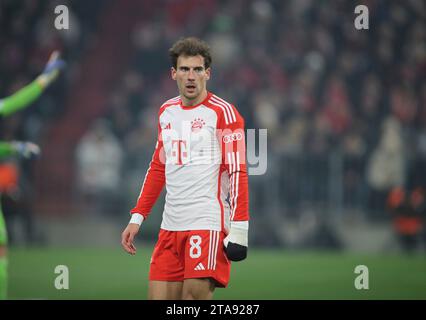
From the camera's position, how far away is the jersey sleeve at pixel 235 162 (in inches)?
242

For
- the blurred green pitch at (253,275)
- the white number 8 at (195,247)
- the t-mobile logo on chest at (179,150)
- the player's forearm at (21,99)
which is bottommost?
the blurred green pitch at (253,275)

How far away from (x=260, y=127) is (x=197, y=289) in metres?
12.3

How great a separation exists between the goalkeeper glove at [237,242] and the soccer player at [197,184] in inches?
3.7

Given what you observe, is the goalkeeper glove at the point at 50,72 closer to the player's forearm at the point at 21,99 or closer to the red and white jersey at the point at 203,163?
the player's forearm at the point at 21,99

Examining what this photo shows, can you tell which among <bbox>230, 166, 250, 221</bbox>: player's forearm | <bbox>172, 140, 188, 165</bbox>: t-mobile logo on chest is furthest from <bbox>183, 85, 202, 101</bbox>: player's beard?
<bbox>230, 166, 250, 221</bbox>: player's forearm

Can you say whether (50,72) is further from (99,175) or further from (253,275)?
(99,175)

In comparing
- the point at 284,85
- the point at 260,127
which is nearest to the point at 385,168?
the point at 260,127

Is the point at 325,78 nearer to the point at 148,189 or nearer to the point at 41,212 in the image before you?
the point at 41,212

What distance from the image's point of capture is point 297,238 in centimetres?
1759

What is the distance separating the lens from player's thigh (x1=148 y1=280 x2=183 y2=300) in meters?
6.26

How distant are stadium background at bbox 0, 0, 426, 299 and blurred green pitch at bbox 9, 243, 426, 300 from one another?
0.07 metres

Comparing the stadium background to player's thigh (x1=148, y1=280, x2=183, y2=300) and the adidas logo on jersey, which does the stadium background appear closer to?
player's thigh (x1=148, y1=280, x2=183, y2=300)

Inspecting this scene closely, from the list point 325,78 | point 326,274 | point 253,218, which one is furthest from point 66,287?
point 325,78

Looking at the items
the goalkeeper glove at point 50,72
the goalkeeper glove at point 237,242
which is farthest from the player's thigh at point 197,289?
the goalkeeper glove at point 50,72
